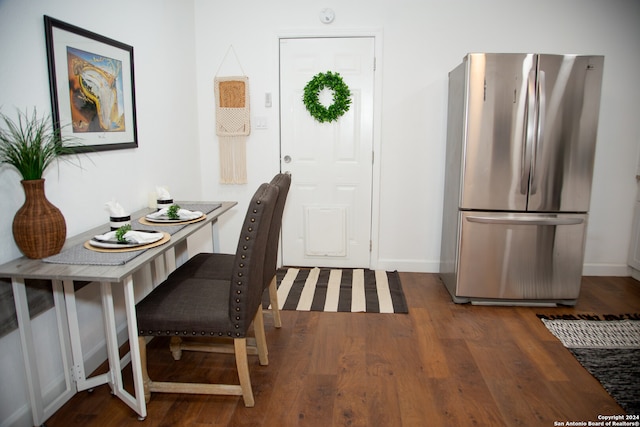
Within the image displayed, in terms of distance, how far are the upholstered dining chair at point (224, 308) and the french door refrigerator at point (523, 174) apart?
5.52ft

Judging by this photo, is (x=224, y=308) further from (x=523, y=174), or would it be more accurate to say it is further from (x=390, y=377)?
(x=523, y=174)

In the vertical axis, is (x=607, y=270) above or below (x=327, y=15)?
below

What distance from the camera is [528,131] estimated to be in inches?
116

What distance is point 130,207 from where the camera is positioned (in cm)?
267

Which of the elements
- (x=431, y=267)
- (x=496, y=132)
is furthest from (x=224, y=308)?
(x=431, y=267)

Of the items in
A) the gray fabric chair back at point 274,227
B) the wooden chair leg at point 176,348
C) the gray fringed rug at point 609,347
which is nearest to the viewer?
the gray fringed rug at point 609,347

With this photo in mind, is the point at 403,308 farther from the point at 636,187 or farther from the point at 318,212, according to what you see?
the point at 636,187

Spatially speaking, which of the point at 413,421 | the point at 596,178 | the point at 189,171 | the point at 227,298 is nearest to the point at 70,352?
the point at 227,298

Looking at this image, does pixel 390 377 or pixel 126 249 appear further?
pixel 390 377

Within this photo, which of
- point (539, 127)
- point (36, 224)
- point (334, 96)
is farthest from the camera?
point (334, 96)

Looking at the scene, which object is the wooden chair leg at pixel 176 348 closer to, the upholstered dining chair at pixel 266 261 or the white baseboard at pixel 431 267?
the upholstered dining chair at pixel 266 261

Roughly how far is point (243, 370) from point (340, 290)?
1566mm

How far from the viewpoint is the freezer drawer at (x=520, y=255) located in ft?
10.0

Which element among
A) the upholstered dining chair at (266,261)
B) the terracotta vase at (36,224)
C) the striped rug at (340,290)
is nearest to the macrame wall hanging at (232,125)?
the striped rug at (340,290)
